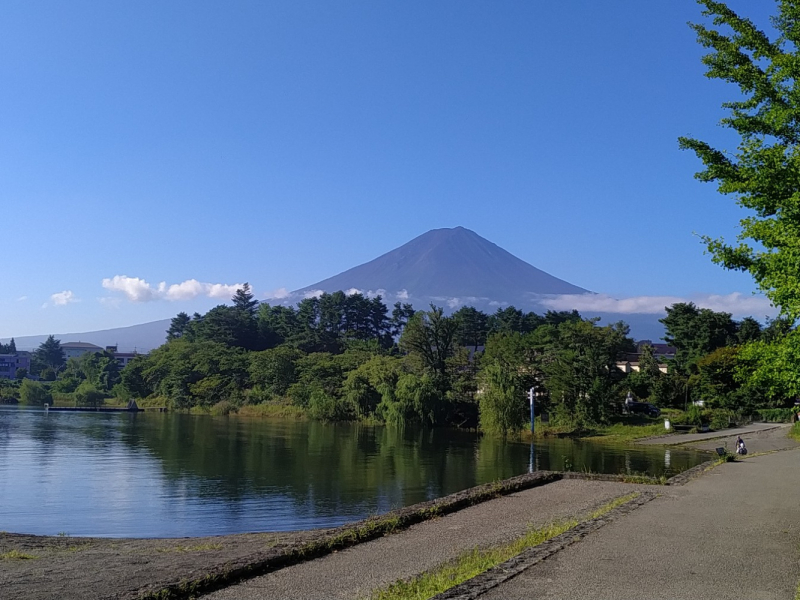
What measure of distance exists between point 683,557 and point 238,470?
1802 cm

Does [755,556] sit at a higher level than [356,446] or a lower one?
higher

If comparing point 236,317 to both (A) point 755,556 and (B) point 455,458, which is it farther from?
(A) point 755,556

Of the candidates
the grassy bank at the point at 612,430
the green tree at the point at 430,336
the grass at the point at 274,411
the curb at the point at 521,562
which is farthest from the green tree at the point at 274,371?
the curb at the point at 521,562

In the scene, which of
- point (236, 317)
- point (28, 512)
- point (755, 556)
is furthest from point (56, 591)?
point (236, 317)

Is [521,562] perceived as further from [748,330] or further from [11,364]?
[11,364]

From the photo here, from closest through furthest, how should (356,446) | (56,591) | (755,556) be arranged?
1. (56,591)
2. (755,556)
3. (356,446)

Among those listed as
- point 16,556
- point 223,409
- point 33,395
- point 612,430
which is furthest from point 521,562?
point 33,395

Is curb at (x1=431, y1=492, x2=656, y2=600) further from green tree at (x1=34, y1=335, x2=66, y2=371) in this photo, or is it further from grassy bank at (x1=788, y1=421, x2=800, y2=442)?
green tree at (x1=34, y1=335, x2=66, y2=371)

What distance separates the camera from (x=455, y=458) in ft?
90.9

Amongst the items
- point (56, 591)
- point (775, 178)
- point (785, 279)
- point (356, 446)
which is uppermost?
point (775, 178)

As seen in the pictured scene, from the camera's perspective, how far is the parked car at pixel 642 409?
44094 mm

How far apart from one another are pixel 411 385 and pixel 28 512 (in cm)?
3062

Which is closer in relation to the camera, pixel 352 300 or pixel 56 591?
pixel 56 591

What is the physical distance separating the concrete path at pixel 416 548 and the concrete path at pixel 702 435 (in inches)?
893
